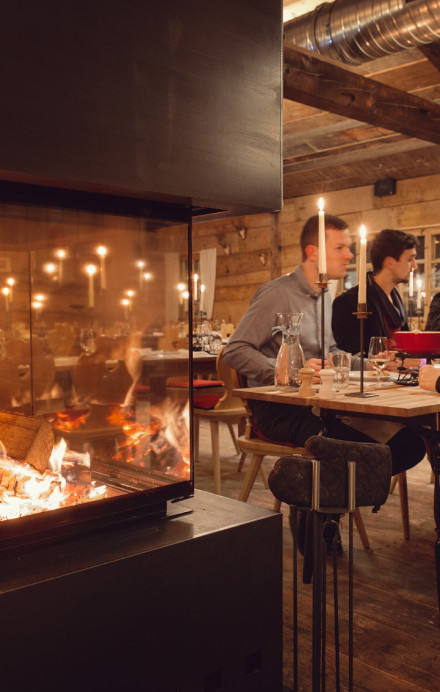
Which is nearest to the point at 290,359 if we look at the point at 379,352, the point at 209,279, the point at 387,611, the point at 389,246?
the point at 379,352

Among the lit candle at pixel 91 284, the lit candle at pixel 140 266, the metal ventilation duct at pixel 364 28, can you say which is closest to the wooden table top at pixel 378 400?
the lit candle at pixel 140 266

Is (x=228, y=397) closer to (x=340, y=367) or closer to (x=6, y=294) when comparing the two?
(x=340, y=367)

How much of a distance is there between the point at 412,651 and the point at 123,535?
95 centimetres

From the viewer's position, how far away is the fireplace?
4.06ft

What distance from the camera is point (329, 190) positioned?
7.36 meters

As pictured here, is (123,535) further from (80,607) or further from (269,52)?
(269,52)

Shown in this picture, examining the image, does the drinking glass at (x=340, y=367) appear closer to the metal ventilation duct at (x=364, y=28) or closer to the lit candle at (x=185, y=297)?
the lit candle at (x=185, y=297)

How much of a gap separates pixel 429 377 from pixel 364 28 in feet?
7.49

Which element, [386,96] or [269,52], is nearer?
[269,52]

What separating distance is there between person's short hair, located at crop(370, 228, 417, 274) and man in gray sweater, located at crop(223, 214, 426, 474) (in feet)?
2.26

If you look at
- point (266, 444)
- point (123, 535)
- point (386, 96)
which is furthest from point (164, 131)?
point (386, 96)

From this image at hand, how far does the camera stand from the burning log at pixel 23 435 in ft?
4.12

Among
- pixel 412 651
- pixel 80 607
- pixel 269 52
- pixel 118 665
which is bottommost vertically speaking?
pixel 412 651

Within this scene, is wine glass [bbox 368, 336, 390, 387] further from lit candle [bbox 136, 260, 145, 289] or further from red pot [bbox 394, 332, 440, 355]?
lit candle [bbox 136, 260, 145, 289]
